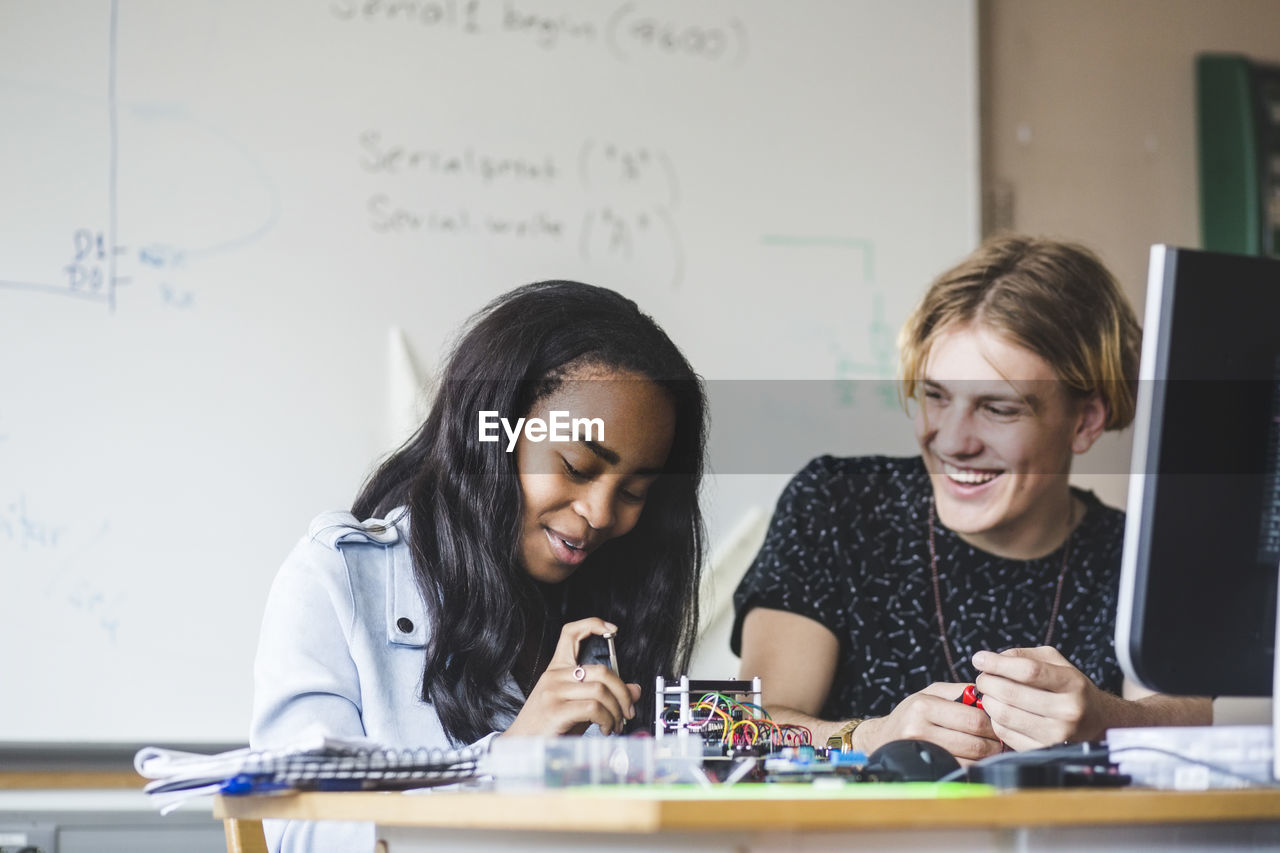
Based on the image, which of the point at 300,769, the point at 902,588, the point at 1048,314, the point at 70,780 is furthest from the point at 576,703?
the point at 70,780

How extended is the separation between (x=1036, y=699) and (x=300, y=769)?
0.55 metres

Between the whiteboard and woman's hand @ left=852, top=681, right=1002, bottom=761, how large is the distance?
826mm

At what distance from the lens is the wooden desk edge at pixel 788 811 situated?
0.58m

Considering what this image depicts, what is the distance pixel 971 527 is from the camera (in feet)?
5.10

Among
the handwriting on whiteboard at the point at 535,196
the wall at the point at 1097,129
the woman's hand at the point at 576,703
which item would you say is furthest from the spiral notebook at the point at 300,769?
the wall at the point at 1097,129

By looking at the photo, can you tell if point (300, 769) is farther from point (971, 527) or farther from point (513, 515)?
point (971, 527)

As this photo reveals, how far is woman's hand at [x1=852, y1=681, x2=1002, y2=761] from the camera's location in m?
1.04

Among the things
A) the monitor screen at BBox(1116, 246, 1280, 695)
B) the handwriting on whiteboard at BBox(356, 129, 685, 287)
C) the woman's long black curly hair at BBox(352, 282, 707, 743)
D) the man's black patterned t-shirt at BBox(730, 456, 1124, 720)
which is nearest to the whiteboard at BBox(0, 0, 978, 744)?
the handwriting on whiteboard at BBox(356, 129, 685, 287)

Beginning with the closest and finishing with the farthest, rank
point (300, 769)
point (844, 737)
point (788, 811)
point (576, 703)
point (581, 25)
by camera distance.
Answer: point (788, 811), point (300, 769), point (576, 703), point (844, 737), point (581, 25)

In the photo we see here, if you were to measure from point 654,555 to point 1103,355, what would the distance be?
617 mm

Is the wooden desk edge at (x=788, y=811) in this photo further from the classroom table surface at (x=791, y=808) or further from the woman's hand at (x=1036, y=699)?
the woman's hand at (x=1036, y=699)

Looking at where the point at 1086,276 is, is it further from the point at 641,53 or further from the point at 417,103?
the point at 417,103

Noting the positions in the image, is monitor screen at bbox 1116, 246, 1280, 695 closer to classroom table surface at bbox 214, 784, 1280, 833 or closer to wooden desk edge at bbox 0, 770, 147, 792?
classroom table surface at bbox 214, 784, 1280, 833

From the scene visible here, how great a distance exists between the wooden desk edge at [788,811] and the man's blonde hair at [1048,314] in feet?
2.84
